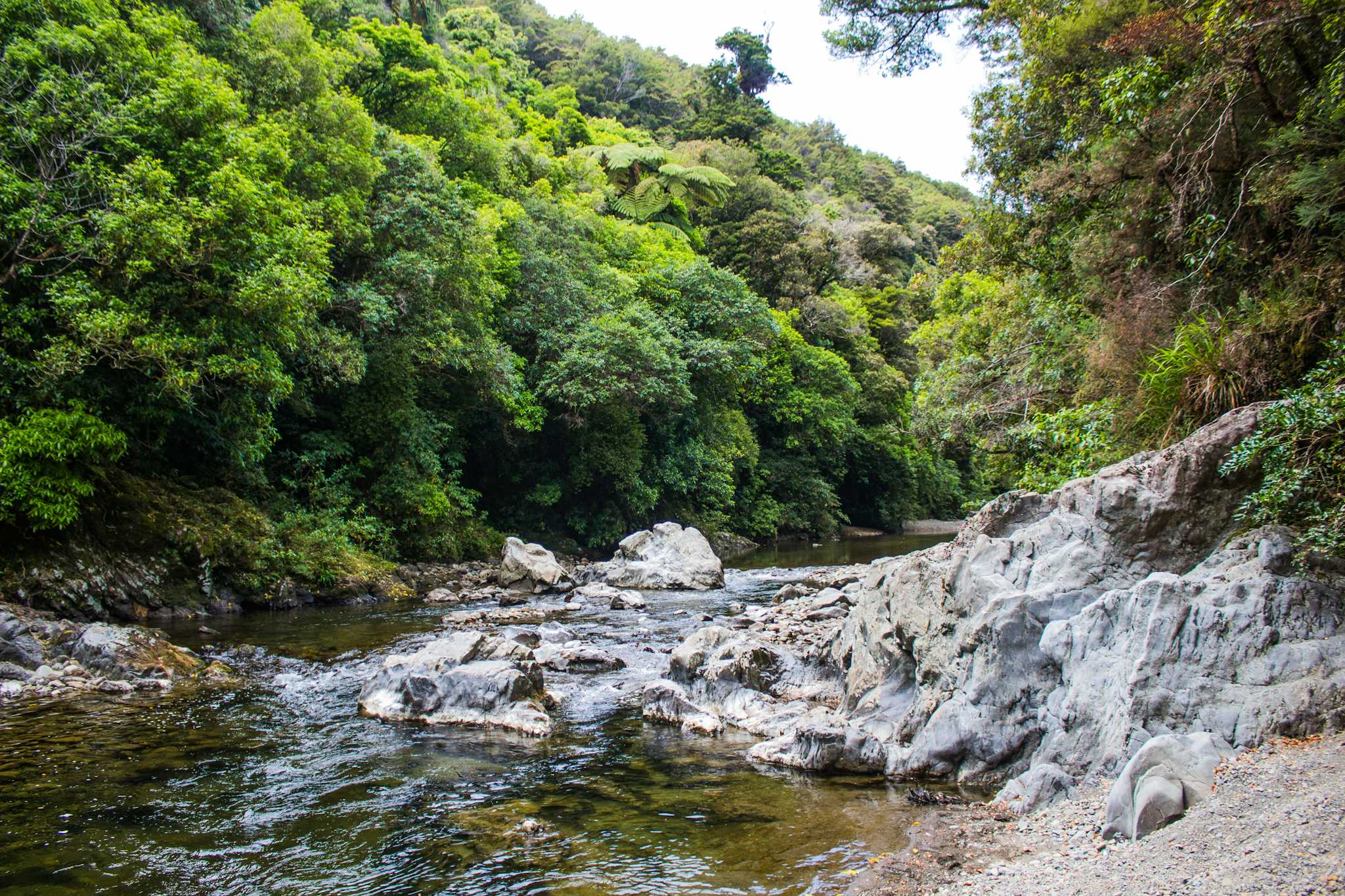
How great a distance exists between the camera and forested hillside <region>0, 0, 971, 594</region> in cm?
1223

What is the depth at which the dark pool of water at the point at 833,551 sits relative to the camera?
28.0 meters

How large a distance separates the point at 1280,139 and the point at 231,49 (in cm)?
2167

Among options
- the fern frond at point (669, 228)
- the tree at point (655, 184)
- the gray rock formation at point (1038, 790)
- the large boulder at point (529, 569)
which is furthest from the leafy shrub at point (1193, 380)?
the tree at point (655, 184)

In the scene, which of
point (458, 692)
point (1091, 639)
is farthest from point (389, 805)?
point (1091, 639)

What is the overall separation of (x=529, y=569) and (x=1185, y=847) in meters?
17.7

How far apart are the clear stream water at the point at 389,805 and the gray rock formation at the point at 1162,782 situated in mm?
1460

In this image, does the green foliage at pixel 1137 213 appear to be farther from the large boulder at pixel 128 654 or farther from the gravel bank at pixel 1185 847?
the large boulder at pixel 128 654

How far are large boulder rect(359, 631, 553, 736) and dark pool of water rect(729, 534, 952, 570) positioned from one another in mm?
16809

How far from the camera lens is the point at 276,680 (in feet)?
34.4

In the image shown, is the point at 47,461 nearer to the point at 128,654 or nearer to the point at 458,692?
the point at 128,654

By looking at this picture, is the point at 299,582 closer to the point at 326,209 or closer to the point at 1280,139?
the point at 326,209

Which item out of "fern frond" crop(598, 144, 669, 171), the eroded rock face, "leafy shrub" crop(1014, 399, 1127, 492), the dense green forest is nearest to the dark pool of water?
the dense green forest

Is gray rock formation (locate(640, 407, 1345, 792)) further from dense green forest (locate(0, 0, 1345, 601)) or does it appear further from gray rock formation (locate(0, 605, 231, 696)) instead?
gray rock formation (locate(0, 605, 231, 696))

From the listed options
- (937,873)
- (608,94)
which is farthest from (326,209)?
(608,94)
